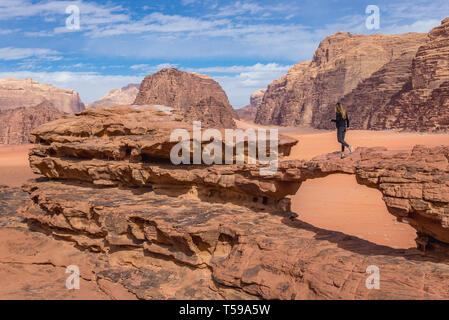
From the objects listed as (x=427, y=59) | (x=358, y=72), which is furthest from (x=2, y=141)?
(x=358, y=72)

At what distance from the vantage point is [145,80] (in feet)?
220

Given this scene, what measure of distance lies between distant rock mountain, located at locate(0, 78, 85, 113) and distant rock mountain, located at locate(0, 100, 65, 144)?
185 feet

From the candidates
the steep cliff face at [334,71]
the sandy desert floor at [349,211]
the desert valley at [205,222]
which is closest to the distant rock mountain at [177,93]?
the steep cliff face at [334,71]

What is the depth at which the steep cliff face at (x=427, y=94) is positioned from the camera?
3569 centimetres

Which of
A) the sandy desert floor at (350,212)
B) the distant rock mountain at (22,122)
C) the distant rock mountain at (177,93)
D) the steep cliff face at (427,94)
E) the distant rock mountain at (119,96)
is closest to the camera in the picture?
the sandy desert floor at (350,212)

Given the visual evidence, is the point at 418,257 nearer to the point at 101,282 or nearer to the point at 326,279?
the point at 326,279

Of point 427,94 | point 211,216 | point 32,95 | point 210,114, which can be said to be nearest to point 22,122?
point 210,114

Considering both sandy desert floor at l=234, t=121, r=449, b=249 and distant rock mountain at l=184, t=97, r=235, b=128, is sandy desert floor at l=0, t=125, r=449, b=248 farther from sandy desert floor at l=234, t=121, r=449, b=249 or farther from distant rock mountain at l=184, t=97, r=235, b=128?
distant rock mountain at l=184, t=97, r=235, b=128

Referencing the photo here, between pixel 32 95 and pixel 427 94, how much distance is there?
392ft

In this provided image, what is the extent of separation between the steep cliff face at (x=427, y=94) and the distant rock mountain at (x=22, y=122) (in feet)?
154

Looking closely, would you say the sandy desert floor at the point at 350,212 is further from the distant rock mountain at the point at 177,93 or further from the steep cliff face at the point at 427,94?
the distant rock mountain at the point at 177,93

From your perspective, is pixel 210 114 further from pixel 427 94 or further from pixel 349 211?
pixel 349 211

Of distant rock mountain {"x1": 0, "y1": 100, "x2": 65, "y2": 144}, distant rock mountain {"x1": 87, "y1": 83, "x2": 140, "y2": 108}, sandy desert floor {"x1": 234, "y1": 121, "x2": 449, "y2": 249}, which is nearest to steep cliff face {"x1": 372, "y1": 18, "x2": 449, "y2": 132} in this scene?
sandy desert floor {"x1": 234, "y1": 121, "x2": 449, "y2": 249}

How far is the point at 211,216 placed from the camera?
23.1 ft
